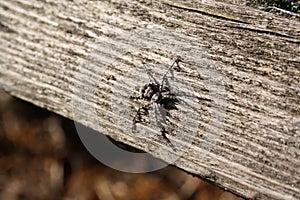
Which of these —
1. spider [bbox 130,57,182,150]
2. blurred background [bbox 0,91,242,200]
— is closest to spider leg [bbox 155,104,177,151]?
spider [bbox 130,57,182,150]

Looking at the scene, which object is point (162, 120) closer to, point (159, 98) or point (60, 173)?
point (159, 98)

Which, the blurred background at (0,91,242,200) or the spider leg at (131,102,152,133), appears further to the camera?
the blurred background at (0,91,242,200)

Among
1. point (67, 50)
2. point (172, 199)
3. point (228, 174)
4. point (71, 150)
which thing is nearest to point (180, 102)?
point (228, 174)

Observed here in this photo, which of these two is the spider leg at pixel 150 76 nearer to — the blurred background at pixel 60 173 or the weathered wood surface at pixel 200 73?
the weathered wood surface at pixel 200 73

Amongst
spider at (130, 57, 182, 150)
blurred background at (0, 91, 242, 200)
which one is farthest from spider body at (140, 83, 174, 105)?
blurred background at (0, 91, 242, 200)

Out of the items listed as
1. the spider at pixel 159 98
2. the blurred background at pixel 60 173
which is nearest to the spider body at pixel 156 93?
the spider at pixel 159 98

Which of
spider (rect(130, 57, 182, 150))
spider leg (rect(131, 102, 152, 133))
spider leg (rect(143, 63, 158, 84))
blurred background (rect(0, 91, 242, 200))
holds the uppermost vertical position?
spider leg (rect(143, 63, 158, 84))

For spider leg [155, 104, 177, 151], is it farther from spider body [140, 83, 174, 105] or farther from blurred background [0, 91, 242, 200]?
blurred background [0, 91, 242, 200]

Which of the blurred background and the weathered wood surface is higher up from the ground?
the weathered wood surface
